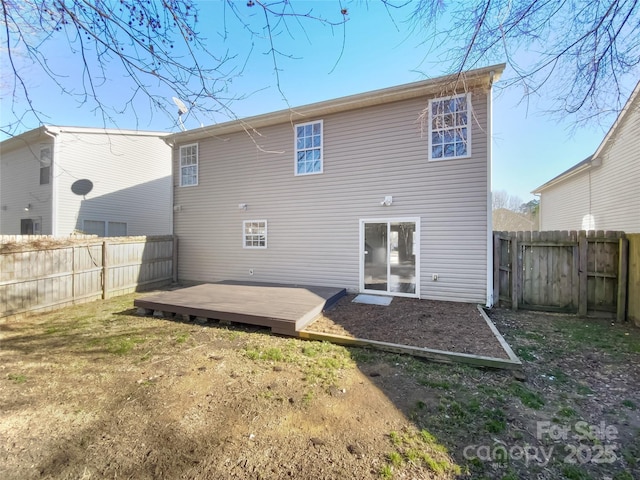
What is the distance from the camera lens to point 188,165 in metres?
10.1

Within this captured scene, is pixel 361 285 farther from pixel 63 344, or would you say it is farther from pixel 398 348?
pixel 63 344

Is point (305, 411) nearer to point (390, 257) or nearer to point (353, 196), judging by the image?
point (390, 257)

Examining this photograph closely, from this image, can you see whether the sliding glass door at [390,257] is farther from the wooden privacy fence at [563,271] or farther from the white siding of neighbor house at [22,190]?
the white siding of neighbor house at [22,190]

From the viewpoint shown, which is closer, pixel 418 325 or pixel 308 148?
pixel 418 325

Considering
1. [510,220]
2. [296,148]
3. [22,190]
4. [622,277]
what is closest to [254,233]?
[296,148]

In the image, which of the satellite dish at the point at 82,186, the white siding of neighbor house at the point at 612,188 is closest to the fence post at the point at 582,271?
the white siding of neighbor house at the point at 612,188

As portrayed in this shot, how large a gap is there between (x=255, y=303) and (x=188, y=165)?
→ 674cm

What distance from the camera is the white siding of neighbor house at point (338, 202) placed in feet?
21.8

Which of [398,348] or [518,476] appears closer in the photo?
[518,476]

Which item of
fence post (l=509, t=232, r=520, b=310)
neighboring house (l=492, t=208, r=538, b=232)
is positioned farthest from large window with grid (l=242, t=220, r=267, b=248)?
neighboring house (l=492, t=208, r=538, b=232)

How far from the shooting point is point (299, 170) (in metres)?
8.40

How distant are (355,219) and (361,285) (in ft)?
6.00

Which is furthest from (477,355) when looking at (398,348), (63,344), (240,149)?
(240,149)

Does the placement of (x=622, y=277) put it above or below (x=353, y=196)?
below
